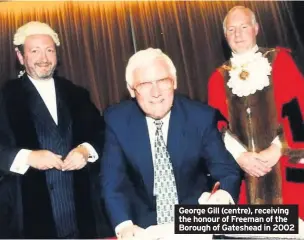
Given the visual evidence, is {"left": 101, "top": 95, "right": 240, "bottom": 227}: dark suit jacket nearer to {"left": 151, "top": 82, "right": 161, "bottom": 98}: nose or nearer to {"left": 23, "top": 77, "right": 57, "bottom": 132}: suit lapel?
{"left": 151, "top": 82, "right": 161, "bottom": 98}: nose

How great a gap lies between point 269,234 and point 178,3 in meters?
0.97

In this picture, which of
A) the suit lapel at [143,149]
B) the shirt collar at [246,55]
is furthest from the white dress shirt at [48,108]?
the shirt collar at [246,55]

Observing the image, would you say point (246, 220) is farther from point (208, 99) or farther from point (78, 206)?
point (78, 206)

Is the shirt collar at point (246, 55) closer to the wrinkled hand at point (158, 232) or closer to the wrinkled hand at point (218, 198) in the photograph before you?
the wrinkled hand at point (218, 198)

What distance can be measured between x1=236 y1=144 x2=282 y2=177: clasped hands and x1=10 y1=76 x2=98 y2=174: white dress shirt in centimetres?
57

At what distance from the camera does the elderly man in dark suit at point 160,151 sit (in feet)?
5.75

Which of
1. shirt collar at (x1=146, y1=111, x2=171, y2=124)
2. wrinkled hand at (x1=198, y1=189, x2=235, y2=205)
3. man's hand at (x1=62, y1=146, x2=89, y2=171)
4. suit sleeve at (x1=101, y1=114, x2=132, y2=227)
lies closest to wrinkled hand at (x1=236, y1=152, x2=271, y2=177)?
wrinkled hand at (x1=198, y1=189, x2=235, y2=205)

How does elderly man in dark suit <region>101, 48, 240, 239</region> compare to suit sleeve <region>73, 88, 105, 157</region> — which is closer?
elderly man in dark suit <region>101, 48, 240, 239</region>

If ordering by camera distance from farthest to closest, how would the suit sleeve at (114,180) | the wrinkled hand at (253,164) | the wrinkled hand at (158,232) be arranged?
the wrinkled hand at (253,164), the suit sleeve at (114,180), the wrinkled hand at (158,232)

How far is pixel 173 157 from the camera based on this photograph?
1792 millimetres

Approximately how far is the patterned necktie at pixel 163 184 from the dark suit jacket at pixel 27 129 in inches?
8.8

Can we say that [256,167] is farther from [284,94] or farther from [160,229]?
[160,229]

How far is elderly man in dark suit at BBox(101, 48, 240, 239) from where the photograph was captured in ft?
5.75

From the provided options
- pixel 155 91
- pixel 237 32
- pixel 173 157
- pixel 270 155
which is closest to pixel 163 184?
pixel 173 157
